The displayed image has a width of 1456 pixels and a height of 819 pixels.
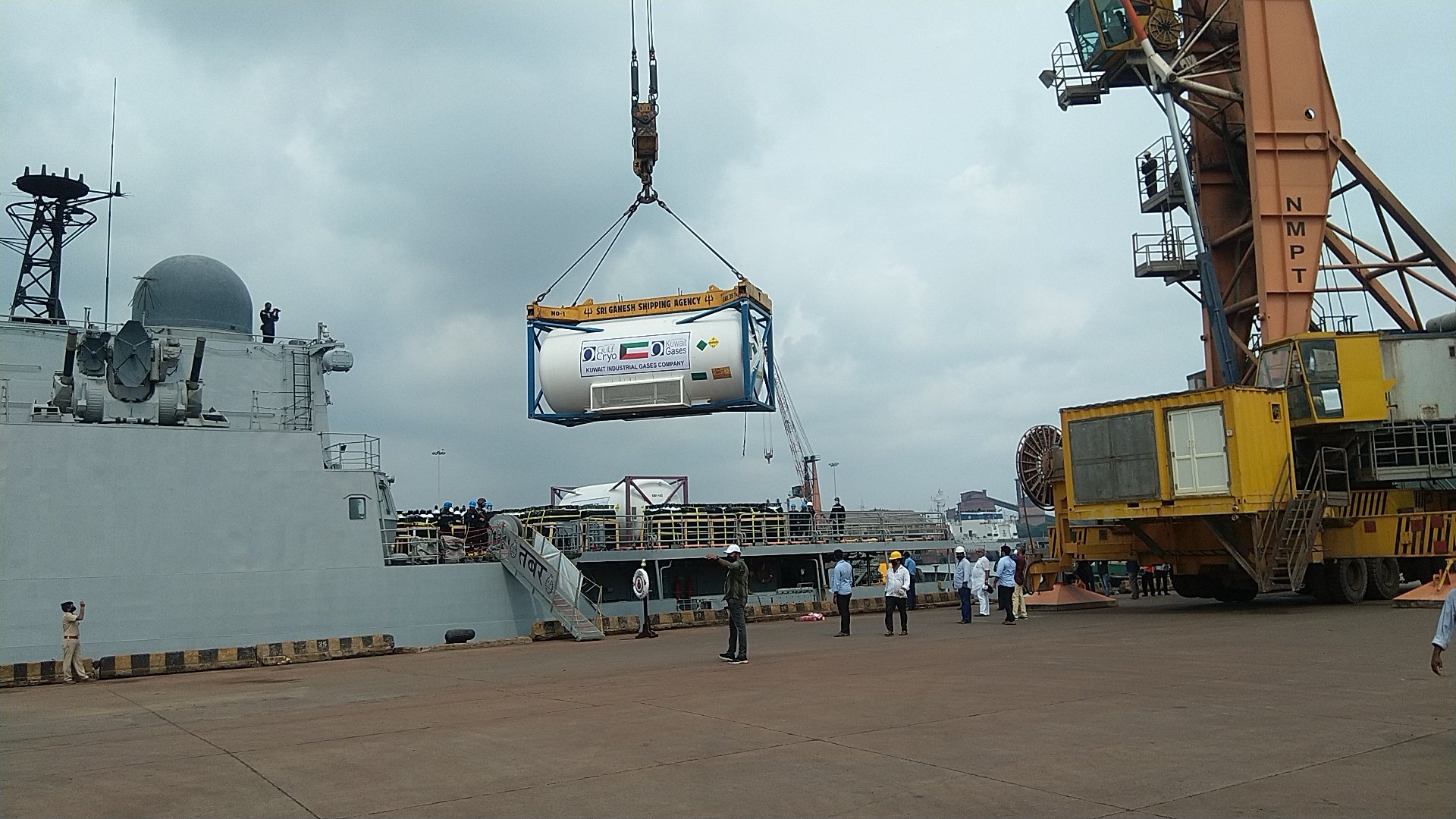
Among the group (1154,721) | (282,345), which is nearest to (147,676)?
(282,345)

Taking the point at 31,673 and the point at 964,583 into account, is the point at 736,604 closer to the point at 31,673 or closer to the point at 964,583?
the point at 964,583

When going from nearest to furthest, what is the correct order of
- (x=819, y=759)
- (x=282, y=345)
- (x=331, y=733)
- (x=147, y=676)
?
(x=819, y=759)
(x=331, y=733)
(x=147, y=676)
(x=282, y=345)

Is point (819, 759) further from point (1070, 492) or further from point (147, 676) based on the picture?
point (1070, 492)

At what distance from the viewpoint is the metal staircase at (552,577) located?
60.7ft

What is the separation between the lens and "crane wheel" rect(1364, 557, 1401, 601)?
17703 mm

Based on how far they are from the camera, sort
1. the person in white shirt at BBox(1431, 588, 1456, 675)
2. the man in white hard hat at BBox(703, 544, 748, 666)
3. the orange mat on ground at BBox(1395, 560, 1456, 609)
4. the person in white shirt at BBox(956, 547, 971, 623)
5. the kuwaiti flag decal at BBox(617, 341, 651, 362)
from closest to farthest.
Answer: the person in white shirt at BBox(1431, 588, 1456, 675)
the man in white hard hat at BBox(703, 544, 748, 666)
the orange mat on ground at BBox(1395, 560, 1456, 609)
the person in white shirt at BBox(956, 547, 971, 623)
the kuwaiti flag decal at BBox(617, 341, 651, 362)

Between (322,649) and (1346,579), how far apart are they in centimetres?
1679

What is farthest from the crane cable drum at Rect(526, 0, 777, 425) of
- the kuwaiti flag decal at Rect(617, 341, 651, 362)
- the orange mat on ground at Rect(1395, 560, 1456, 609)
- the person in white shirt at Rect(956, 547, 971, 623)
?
the orange mat on ground at Rect(1395, 560, 1456, 609)

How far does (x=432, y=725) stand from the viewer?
7863mm

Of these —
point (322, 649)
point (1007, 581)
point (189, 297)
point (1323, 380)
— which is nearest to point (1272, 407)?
point (1323, 380)

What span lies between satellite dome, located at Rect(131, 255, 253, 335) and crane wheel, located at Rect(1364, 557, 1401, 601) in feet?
69.6

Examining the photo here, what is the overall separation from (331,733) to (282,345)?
13811 mm

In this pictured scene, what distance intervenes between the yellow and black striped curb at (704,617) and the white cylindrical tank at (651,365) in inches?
189

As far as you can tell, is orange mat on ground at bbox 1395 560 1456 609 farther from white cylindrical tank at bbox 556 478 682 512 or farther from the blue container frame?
white cylindrical tank at bbox 556 478 682 512
